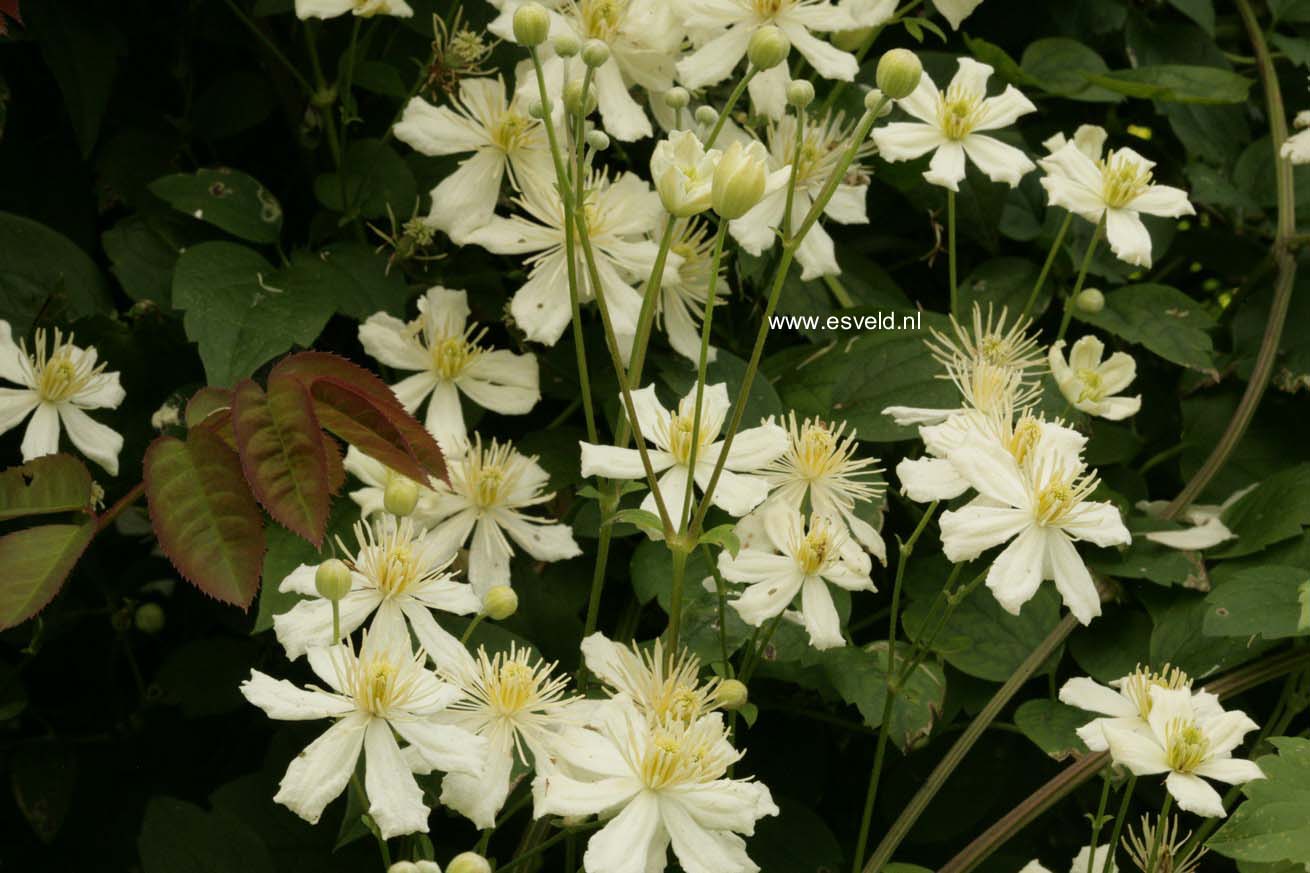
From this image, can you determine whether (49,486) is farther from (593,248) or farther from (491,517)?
(593,248)

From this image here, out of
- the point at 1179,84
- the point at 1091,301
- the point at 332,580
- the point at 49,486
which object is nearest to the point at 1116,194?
the point at 1091,301

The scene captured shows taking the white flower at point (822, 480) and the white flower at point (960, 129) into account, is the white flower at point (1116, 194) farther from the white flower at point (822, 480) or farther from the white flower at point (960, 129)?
the white flower at point (822, 480)

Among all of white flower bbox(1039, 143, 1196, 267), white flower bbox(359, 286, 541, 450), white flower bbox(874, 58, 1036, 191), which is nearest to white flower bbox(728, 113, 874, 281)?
white flower bbox(874, 58, 1036, 191)

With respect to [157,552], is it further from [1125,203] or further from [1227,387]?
[1227,387]

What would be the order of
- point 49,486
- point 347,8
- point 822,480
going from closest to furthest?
1. point 49,486
2. point 822,480
3. point 347,8

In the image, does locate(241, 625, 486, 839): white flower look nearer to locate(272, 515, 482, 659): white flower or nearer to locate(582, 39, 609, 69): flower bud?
locate(272, 515, 482, 659): white flower

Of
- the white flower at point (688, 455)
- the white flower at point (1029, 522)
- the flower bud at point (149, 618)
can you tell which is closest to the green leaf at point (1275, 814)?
the white flower at point (1029, 522)

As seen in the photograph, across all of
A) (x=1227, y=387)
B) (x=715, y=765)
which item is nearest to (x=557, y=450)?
(x=715, y=765)
